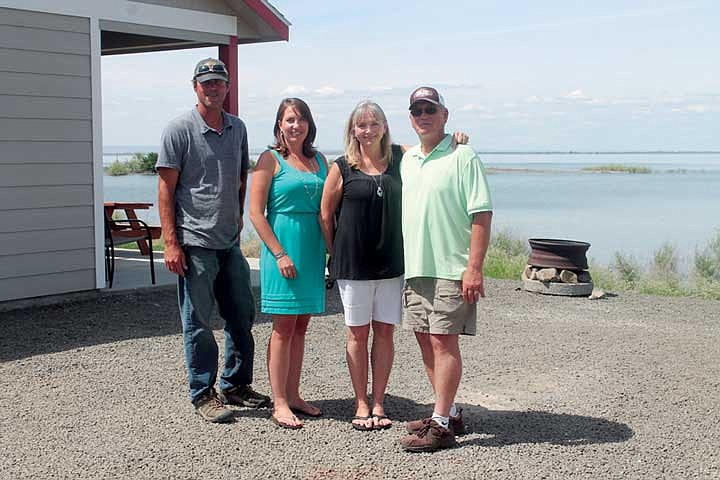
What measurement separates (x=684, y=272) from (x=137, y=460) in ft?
37.6

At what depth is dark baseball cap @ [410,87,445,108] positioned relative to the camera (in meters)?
4.33

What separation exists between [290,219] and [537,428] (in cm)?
171

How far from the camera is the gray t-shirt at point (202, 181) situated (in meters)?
4.61

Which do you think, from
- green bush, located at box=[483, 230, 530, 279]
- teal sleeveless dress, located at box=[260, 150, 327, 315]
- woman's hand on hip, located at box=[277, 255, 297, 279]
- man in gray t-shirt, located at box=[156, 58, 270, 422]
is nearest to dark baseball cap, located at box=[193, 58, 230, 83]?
man in gray t-shirt, located at box=[156, 58, 270, 422]

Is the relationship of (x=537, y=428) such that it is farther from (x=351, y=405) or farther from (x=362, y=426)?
(x=351, y=405)

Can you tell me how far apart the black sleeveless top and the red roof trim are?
4811mm

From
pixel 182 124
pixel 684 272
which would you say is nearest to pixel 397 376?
pixel 182 124

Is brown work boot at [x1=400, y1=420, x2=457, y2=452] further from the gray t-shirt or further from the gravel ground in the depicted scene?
the gray t-shirt

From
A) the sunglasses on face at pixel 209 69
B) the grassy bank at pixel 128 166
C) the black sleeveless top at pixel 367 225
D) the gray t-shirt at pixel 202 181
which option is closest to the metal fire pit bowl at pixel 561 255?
the black sleeveless top at pixel 367 225

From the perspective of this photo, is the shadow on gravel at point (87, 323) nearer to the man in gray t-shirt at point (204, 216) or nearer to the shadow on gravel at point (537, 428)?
the man in gray t-shirt at point (204, 216)

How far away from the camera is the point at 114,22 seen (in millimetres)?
8195

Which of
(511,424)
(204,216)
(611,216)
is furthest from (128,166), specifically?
(511,424)

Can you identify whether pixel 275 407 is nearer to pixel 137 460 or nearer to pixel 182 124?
pixel 137 460

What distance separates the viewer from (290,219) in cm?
457
